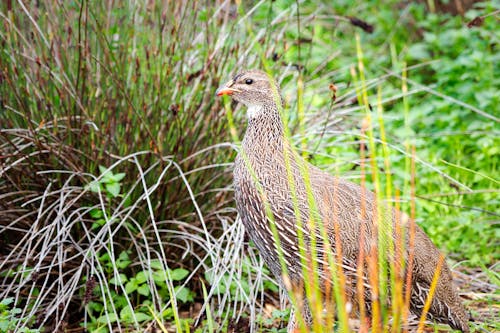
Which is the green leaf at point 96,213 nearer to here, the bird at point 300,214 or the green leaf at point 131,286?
the green leaf at point 131,286

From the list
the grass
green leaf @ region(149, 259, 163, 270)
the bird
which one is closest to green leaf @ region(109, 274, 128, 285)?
the grass

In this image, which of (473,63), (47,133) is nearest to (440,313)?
(47,133)

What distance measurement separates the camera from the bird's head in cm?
371

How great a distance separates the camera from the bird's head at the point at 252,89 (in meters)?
3.71

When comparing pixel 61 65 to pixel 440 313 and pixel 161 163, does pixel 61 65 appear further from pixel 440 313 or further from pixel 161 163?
pixel 440 313

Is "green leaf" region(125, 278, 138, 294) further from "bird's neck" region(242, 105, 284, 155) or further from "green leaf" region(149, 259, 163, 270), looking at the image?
"bird's neck" region(242, 105, 284, 155)

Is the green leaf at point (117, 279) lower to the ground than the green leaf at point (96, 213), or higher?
lower

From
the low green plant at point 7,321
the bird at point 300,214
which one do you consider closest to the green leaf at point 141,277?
the low green plant at point 7,321

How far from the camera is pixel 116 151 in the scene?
449 centimetres

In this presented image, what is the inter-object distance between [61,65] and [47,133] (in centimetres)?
40

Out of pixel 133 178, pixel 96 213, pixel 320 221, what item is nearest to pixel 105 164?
pixel 133 178

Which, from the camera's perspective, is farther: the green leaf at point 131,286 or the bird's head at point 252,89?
the green leaf at point 131,286

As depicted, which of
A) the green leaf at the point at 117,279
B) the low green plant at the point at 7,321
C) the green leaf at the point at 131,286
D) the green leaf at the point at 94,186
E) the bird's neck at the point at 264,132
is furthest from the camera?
the green leaf at the point at 131,286

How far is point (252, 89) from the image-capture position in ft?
12.2
